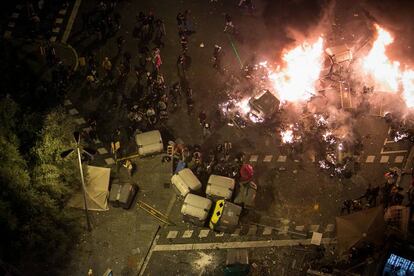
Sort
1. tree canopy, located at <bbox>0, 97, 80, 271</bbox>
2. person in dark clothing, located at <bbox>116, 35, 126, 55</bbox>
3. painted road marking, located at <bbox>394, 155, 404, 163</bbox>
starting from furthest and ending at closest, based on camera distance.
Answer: person in dark clothing, located at <bbox>116, 35, 126, 55</bbox>
painted road marking, located at <bbox>394, 155, 404, 163</bbox>
tree canopy, located at <bbox>0, 97, 80, 271</bbox>

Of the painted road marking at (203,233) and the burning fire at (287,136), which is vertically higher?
the burning fire at (287,136)

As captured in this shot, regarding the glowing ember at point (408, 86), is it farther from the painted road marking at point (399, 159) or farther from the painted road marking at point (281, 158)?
the painted road marking at point (281, 158)

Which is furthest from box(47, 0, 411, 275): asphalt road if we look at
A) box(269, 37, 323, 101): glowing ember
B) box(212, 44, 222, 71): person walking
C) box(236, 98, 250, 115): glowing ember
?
box(269, 37, 323, 101): glowing ember

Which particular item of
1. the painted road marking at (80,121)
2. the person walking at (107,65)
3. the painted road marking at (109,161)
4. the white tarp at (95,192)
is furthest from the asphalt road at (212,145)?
the person walking at (107,65)

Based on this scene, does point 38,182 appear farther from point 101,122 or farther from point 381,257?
point 381,257

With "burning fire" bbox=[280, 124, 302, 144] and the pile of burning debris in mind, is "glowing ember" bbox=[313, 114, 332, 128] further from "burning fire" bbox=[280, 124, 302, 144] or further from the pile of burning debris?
"burning fire" bbox=[280, 124, 302, 144]

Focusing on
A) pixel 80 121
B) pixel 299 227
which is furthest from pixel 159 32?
pixel 299 227
